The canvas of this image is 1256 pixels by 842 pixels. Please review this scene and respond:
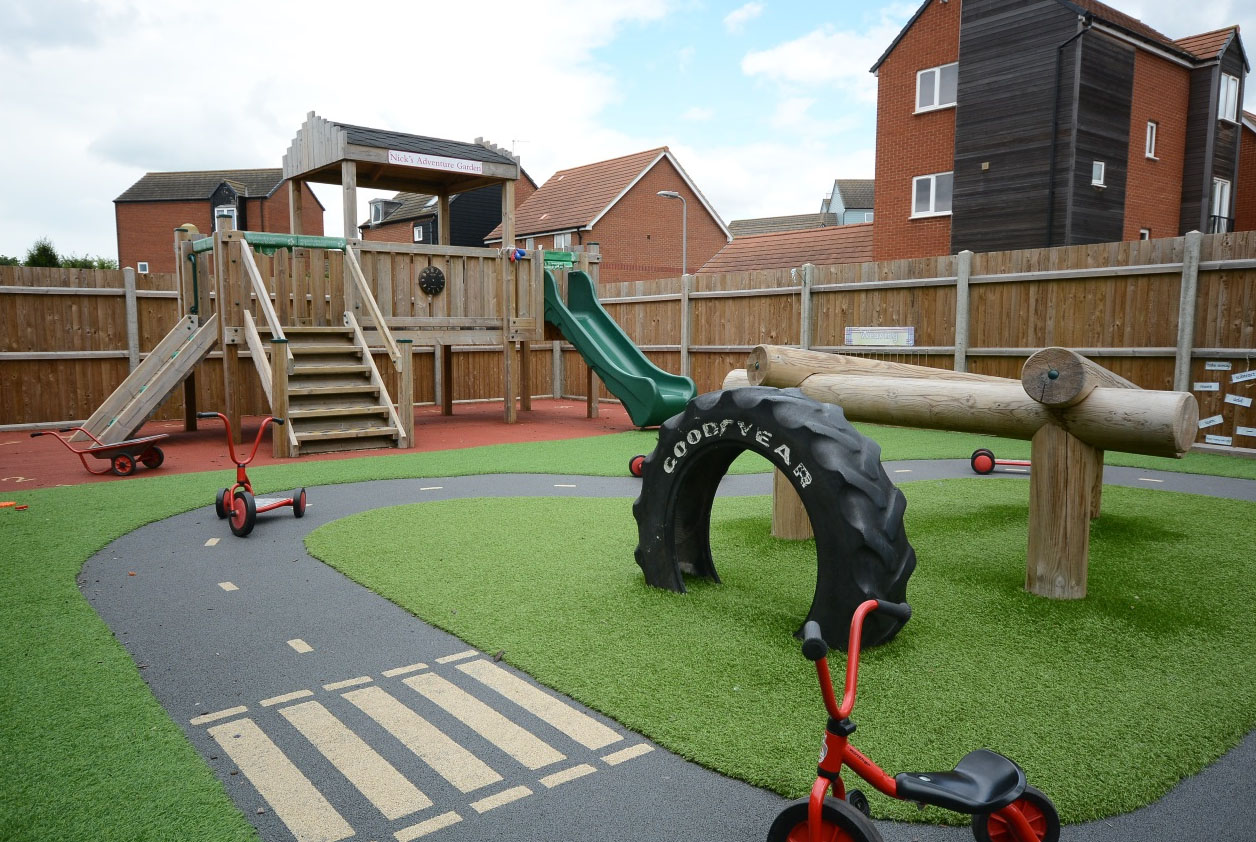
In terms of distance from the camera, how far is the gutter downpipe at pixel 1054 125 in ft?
54.7

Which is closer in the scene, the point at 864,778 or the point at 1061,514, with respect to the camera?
the point at 864,778

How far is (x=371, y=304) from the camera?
11.5 meters

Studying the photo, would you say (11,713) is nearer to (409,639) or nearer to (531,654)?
(409,639)

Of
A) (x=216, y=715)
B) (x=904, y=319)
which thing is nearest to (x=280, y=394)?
(x=216, y=715)

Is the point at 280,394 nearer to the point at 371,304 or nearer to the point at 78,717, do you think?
the point at 371,304

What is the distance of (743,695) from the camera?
316 cm

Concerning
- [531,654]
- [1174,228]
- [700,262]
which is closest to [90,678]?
[531,654]

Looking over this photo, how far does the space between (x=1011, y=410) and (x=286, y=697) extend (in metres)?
3.93

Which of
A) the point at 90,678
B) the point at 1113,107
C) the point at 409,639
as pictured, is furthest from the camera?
the point at 1113,107

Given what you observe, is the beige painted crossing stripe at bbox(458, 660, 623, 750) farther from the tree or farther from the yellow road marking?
the tree

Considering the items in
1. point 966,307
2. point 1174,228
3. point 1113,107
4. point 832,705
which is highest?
point 1113,107

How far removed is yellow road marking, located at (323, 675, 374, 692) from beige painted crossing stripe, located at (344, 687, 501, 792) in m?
0.07

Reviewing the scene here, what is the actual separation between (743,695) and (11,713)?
2792mm

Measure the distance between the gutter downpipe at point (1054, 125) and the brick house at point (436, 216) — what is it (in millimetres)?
23284
